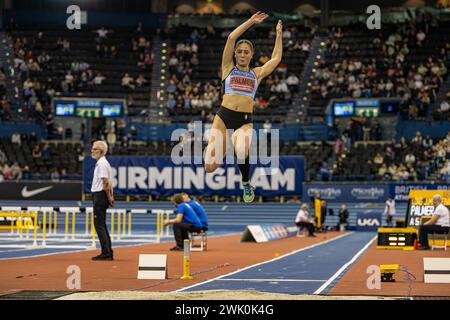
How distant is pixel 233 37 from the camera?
8680 mm

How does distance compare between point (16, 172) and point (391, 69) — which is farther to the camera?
point (391, 69)

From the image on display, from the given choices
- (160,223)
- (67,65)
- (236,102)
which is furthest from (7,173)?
(236,102)

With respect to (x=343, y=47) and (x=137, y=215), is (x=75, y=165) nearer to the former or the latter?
(x=137, y=215)

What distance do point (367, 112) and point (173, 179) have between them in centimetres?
885

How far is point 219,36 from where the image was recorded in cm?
4662

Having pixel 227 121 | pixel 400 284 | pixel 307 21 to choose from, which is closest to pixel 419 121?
pixel 307 21

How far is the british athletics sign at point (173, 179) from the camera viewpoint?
1427 inches

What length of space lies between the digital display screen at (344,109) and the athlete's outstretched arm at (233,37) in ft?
98.8

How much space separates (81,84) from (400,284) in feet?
108

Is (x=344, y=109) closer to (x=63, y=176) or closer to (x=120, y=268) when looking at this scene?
(x=63, y=176)

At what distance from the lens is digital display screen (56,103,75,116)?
3931cm

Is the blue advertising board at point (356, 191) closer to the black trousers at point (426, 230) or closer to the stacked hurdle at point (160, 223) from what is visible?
the stacked hurdle at point (160, 223)

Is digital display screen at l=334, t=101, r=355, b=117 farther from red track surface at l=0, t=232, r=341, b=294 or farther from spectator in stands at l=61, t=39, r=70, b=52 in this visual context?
red track surface at l=0, t=232, r=341, b=294

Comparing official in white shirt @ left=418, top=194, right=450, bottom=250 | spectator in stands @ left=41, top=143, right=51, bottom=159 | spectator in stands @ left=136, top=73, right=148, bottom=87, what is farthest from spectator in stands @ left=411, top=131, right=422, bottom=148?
official in white shirt @ left=418, top=194, right=450, bottom=250
